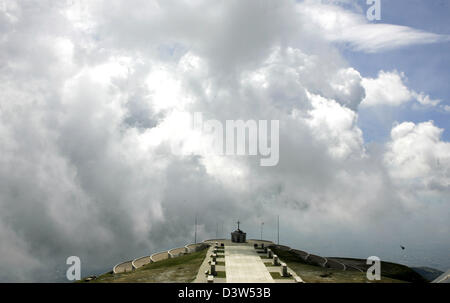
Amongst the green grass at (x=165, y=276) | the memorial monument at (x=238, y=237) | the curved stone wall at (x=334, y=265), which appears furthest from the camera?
the memorial monument at (x=238, y=237)

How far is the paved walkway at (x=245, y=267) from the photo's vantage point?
5219cm

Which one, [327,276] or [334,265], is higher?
[327,276]

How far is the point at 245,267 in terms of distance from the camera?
202ft

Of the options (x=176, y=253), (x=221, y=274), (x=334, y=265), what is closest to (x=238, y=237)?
(x=176, y=253)

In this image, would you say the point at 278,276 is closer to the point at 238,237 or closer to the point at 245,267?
the point at 245,267

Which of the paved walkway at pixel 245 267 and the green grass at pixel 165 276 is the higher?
the paved walkway at pixel 245 267

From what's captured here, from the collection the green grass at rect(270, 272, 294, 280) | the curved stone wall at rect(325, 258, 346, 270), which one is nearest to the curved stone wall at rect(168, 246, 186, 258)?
the green grass at rect(270, 272, 294, 280)

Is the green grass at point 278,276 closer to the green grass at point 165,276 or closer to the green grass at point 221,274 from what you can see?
the green grass at point 221,274

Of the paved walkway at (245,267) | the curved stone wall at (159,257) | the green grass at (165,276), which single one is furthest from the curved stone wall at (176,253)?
the green grass at (165,276)
